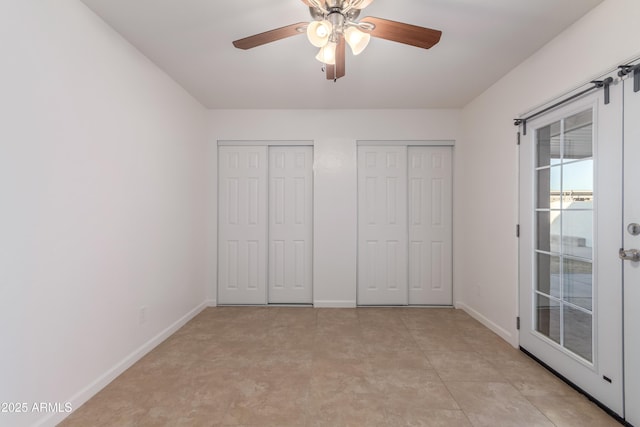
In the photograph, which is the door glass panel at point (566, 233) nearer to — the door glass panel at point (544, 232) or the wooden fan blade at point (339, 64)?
the door glass panel at point (544, 232)

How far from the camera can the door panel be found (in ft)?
5.06

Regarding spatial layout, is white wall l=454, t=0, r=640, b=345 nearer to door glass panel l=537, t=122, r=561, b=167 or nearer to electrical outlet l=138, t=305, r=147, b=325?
door glass panel l=537, t=122, r=561, b=167

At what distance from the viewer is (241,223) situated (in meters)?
3.65

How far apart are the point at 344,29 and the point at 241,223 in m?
2.62

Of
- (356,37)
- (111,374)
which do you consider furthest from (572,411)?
(111,374)

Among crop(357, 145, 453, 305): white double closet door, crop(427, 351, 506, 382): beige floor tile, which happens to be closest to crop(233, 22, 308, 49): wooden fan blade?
crop(357, 145, 453, 305): white double closet door

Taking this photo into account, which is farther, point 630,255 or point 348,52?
point 348,52

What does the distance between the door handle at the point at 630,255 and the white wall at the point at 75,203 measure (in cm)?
314

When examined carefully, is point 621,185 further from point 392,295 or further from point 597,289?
point 392,295

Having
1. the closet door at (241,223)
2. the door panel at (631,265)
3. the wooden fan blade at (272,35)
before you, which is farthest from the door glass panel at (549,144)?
the closet door at (241,223)

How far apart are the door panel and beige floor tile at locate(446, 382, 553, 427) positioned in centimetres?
46

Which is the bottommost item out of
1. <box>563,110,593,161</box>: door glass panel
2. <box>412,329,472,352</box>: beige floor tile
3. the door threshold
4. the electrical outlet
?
<box>412,329,472,352</box>: beige floor tile

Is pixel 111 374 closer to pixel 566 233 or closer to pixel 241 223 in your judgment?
pixel 241 223

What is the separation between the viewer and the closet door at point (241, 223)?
143 inches
